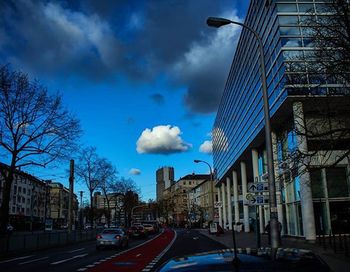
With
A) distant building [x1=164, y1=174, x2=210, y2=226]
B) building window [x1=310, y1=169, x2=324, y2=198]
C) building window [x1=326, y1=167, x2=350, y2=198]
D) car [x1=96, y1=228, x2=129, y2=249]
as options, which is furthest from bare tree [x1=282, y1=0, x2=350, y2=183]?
distant building [x1=164, y1=174, x2=210, y2=226]

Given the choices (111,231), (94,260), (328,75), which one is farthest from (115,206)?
(328,75)

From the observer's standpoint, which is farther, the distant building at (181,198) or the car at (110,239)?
the distant building at (181,198)

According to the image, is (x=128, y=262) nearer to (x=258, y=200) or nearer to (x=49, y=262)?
(x=49, y=262)

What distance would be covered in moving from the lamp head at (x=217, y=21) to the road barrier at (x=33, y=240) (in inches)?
758

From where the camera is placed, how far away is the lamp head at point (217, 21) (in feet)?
59.1

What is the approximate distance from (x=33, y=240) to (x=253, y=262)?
3246 centimetres

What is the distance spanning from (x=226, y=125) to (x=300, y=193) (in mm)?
37211

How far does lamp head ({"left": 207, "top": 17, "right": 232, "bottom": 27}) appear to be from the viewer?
59.1ft

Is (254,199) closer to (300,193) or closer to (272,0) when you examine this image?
(300,193)

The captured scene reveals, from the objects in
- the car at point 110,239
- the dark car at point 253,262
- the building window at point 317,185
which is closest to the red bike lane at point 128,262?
the car at point 110,239

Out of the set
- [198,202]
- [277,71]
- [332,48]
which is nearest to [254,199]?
[332,48]

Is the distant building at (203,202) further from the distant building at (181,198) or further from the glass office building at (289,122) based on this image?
the glass office building at (289,122)

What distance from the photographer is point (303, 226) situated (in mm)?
31562

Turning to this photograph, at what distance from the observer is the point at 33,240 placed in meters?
33.4
